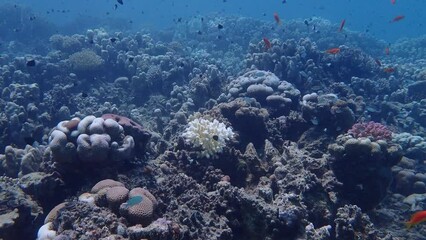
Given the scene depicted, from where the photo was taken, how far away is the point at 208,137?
24.4ft

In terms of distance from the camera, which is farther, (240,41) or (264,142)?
(240,41)

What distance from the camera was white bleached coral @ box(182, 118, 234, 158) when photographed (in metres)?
7.36

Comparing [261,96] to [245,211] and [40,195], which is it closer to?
[245,211]

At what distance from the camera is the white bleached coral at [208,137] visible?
7356 millimetres

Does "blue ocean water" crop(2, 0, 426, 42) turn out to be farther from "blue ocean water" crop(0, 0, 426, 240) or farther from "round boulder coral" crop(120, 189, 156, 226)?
"round boulder coral" crop(120, 189, 156, 226)

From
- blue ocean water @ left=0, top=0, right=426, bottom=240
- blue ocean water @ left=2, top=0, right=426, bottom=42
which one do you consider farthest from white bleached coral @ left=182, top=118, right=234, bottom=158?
blue ocean water @ left=2, top=0, right=426, bottom=42

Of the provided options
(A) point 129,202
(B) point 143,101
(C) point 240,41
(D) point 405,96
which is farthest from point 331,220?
(C) point 240,41

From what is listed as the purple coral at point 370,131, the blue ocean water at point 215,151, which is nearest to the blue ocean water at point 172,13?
the blue ocean water at point 215,151

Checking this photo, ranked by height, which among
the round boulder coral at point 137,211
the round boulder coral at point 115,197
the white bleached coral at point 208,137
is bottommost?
the round boulder coral at point 115,197

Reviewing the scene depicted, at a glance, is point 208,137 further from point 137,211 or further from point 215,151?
point 137,211

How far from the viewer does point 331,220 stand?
611cm

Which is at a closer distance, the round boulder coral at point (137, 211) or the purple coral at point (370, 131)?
the round boulder coral at point (137, 211)

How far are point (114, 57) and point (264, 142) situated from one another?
Answer: 12.8 meters

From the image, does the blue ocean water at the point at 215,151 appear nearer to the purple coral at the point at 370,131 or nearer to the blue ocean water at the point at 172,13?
the purple coral at the point at 370,131
